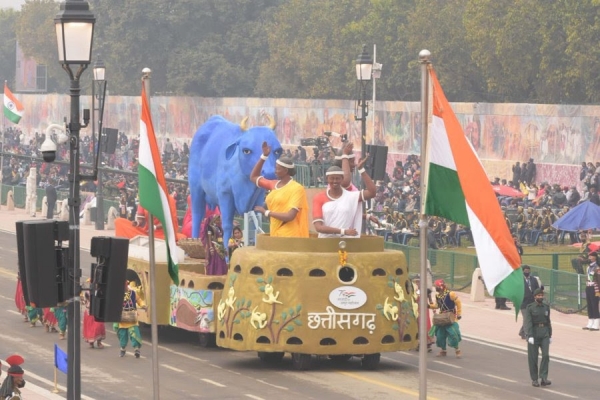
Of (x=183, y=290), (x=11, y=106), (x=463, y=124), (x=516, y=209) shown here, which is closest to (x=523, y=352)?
(x=183, y=290)

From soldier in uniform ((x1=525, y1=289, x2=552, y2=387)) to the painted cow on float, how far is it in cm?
621

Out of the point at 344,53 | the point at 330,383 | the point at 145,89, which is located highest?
the point at 344,53

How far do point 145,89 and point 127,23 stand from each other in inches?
3648

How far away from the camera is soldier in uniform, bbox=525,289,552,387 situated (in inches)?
1073

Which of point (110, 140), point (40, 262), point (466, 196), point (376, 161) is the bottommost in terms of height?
point (40, 262)

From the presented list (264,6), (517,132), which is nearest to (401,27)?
(517,132)

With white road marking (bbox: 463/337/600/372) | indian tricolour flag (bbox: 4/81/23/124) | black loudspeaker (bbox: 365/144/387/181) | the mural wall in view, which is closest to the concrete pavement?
white road marking (bbox: 463/337/600/372)

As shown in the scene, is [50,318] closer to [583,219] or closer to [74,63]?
[583,219]

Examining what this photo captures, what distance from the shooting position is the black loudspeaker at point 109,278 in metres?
17.2

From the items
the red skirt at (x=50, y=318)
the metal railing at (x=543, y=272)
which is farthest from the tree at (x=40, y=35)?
the red skirt at (x=50, y=318)

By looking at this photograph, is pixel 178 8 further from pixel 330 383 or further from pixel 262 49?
pixel 330 383

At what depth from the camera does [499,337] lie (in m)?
34.2

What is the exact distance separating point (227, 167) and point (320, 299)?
21.0 feet

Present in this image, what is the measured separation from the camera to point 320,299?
27.7m
